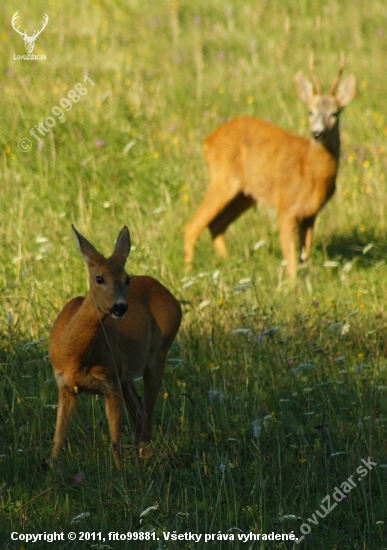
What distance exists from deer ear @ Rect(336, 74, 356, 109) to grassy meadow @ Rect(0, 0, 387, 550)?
1014 mm

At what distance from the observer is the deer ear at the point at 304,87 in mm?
9797

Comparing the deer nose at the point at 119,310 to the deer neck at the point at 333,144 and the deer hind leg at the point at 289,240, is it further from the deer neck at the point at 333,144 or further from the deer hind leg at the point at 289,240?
the deer neck at the point at 333,144

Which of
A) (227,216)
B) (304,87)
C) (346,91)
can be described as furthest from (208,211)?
(346,91)

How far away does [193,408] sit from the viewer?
5758mm

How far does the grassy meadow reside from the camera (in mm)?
4797

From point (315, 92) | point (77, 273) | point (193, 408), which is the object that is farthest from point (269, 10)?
point (193, 408)

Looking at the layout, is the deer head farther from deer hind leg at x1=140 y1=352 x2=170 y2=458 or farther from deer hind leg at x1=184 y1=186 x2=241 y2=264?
deer hind leg at x1=140 y1=352 x2=170 y2=458

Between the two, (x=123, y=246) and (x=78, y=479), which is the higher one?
(x=123, y=246)

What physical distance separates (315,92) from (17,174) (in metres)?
2.88

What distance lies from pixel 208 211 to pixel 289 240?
0.98 m

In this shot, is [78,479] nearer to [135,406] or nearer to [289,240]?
[135,406]

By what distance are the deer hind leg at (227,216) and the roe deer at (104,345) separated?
14.1 feet

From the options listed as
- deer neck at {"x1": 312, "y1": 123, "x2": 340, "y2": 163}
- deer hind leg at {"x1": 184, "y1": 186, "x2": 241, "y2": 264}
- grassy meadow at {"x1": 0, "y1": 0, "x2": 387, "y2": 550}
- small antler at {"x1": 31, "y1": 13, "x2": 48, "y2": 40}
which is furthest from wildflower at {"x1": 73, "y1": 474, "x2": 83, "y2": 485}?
small antler at {"x1": 31, "y1": 13, "x2": 48, "y2": 40}

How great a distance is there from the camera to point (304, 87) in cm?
988
